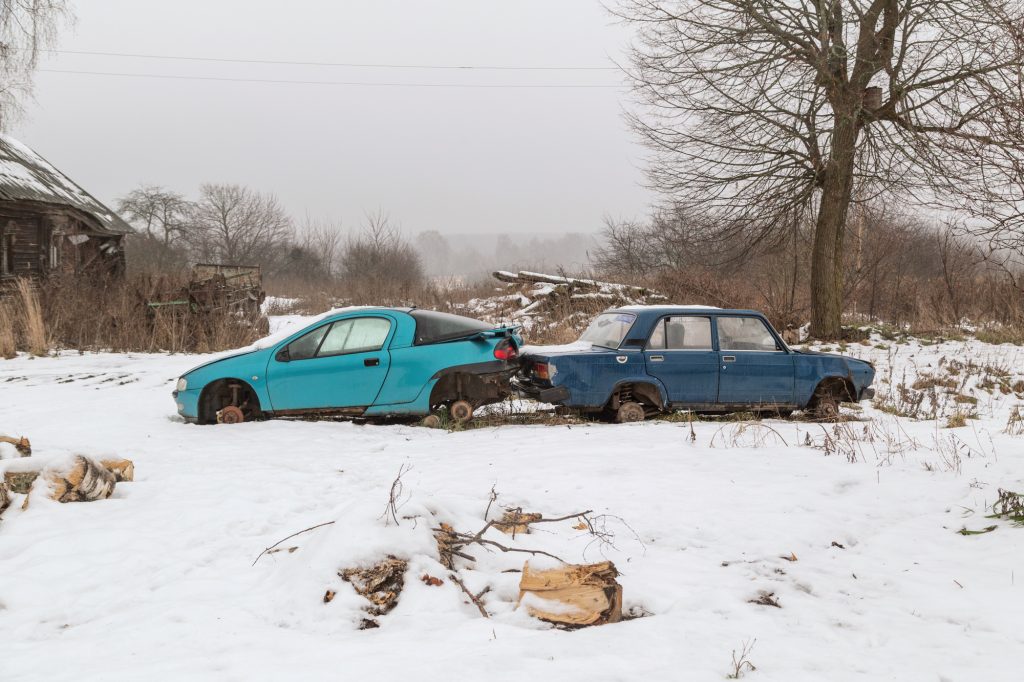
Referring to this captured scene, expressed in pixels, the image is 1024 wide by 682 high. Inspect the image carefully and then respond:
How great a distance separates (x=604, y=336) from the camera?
837 centimetres

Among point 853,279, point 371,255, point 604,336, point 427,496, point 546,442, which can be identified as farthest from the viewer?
point 371,255

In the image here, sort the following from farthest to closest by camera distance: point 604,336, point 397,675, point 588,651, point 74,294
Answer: point 74,294, point 604,336, point 588,651, point 397,675

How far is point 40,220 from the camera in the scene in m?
23.2

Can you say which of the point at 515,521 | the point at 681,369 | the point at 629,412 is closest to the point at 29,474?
the point at 515,521

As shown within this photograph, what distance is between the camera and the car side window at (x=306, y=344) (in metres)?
7.76

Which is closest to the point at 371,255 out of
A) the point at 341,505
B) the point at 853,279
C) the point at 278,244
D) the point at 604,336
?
the point at 278,244

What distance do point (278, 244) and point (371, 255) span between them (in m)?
20.4

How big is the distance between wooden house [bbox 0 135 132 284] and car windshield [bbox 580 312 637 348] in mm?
17038

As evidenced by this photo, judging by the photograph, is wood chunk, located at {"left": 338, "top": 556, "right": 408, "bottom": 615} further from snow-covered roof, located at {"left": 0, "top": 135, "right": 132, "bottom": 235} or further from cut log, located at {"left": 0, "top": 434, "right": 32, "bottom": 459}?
snow-covered roof, located at {"left": 0, "top": 135, "right": 132, "bottom": 235}

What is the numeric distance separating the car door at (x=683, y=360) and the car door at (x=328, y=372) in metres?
3.31

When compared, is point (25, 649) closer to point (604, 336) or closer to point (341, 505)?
point (341, 505)

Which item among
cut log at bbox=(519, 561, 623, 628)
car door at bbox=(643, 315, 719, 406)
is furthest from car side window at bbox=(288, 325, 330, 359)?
cut log at bbox=(519, 561, 623, 628)

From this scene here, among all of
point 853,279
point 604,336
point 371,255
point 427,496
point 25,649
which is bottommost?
point 25,649

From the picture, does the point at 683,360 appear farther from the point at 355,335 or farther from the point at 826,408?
the point at 355,335
